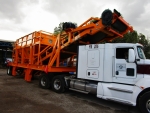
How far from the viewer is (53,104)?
5520mm

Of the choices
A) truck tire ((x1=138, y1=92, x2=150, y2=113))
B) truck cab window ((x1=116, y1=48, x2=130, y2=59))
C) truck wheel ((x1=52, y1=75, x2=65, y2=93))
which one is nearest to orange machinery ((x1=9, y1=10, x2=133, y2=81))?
truck wheel ((x1=52, y1=75, x2=65, y2=93))

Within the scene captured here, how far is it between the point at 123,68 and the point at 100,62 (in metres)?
0.90

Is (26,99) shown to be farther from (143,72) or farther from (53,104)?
(143,72)

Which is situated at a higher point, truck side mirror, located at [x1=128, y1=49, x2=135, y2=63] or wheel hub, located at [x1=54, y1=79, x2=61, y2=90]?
truck side mirror, located at [x1=128, y1=49, x2=135, y2=63]

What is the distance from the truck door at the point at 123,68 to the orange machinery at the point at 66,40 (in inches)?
50.8

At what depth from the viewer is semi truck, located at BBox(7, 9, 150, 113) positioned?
4.91 meters

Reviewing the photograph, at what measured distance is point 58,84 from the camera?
7.48 metres

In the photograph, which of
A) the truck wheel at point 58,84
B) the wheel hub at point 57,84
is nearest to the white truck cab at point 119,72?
the truck wheel at point 58,84

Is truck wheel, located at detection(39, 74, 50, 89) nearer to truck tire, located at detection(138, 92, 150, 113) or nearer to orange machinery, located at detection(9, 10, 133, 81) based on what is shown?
orange machinery, located at detection(9, 10, 133, 81)

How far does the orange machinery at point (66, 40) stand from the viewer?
6324 mm

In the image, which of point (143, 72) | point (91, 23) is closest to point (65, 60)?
point (91, 23)

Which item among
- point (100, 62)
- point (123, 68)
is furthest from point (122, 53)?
point (100, 62)

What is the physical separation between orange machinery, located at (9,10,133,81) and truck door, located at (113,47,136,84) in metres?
1.29

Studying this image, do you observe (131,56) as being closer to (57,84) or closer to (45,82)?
(57,84)
